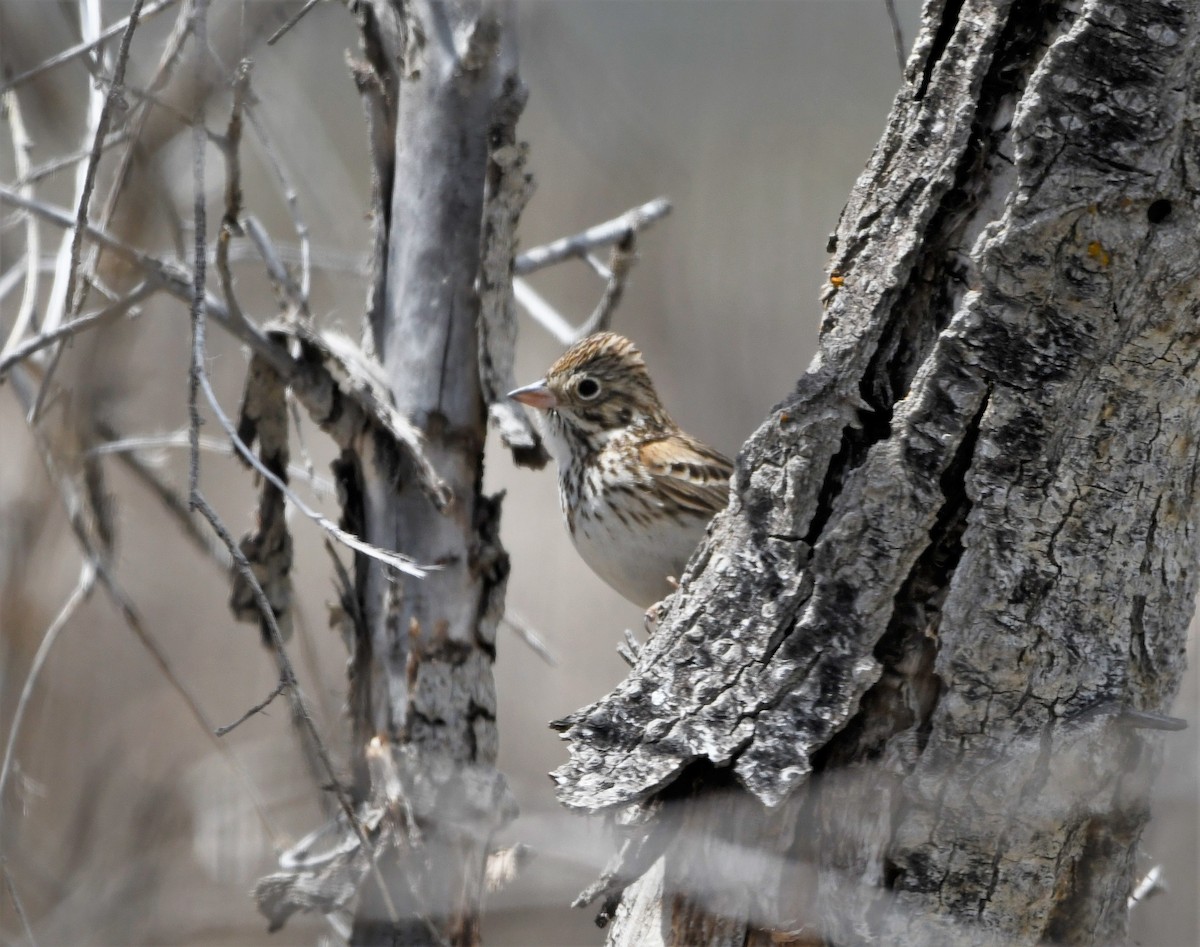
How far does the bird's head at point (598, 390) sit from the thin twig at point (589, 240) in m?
0.42

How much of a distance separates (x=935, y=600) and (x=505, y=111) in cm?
146

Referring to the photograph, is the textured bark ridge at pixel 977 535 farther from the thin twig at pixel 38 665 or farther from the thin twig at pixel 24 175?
the thin twig at pixel 24 175

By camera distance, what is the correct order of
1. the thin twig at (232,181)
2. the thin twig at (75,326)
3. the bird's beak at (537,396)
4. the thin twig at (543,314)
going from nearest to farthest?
1. the thin twig at (232,181)
2. the thin twig at (75,326)
3. the bird's beak at (537,396)
4. the thin twig at (543,314)

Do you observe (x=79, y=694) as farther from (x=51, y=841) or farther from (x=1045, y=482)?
(x=1045, y=482)

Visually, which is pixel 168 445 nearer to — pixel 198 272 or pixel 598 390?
pixel 198 272

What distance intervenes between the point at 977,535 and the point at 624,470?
174 centimetres

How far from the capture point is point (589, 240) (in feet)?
10.6

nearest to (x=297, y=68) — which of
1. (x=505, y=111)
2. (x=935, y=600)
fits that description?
(x=505, y=111)

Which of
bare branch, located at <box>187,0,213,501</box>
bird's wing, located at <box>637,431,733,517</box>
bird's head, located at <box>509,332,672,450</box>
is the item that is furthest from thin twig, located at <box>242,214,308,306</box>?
bird's wing, located at <box>637,431,733,517</box>

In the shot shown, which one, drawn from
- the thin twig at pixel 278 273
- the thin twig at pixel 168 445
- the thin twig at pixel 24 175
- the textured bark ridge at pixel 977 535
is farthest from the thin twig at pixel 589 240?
the textured bark ridge at pixel 977 535

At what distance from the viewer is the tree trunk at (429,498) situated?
266 cm

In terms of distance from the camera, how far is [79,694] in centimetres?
645

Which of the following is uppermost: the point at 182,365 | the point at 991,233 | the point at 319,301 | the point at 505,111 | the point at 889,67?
the point at 889,67

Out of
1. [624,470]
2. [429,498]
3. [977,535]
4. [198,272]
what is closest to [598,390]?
[624,470]
